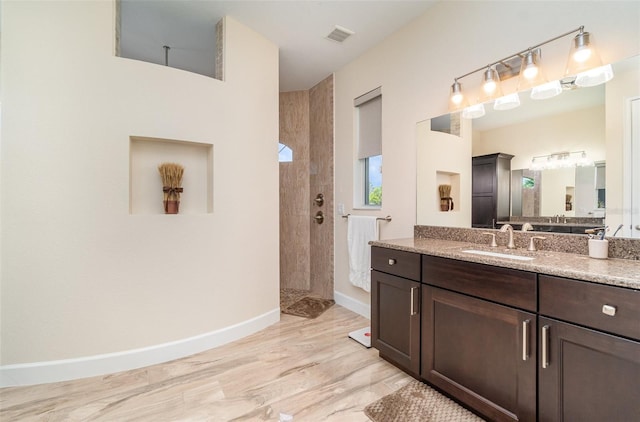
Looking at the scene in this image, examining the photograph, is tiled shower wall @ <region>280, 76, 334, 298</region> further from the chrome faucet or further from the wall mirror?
the chrome faucet

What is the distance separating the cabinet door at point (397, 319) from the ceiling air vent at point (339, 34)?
2116mm

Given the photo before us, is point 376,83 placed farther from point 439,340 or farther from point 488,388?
point 488,388

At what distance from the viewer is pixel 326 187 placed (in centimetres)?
350

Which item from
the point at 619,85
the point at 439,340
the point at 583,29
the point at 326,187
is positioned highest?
the point at 583,29

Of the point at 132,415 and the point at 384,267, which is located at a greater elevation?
the point at 384,267

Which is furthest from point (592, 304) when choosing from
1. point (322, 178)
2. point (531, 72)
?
point (322, 178)

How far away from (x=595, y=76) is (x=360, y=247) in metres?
2.03

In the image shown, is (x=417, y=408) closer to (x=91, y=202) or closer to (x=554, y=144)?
(x=554, y=144)

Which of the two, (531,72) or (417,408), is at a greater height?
(531,72)

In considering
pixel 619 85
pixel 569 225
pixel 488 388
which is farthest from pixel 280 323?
pixel 619 85

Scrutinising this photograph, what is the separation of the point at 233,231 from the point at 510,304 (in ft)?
6.50

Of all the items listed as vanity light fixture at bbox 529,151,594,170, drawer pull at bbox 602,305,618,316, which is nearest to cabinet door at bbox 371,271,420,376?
drawer pull at bbox 602,305,618,316

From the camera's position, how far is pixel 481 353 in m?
1.40

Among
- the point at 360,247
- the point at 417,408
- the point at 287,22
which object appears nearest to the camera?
the point at 417,408
